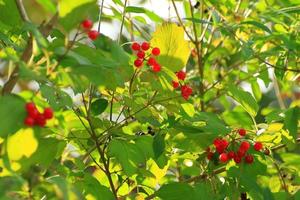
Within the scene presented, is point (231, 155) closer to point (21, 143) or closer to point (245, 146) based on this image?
point (245, 146)

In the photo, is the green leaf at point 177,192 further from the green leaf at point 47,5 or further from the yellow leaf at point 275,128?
the green leaf at point 47,5

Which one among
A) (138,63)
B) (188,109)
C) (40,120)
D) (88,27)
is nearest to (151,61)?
(138,63)

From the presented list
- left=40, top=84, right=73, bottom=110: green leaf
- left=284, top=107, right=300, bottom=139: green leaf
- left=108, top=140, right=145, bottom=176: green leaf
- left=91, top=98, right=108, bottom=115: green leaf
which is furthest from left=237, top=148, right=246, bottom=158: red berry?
left=40, top=84, right=73, bottom=110: green leaf

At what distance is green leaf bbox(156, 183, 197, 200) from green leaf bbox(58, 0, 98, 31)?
0.57 m

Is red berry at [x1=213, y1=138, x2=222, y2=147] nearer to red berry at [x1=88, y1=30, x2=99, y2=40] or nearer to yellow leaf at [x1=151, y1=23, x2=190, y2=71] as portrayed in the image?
yellow leaf at [x1=151, y1=23, x2=190, y2=71]

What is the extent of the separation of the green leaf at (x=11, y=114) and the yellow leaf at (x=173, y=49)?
45 centimetres

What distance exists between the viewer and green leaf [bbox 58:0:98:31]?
0.95 m

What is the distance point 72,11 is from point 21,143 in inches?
8.9

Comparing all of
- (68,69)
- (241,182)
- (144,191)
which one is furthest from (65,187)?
(144,191)

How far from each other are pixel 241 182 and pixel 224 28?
501 millimetres

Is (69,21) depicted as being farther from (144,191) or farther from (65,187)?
(144,191)

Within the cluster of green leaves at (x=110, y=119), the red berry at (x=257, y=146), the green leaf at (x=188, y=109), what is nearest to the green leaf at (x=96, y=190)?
the cluster of green leaves at (x=110, y=119)

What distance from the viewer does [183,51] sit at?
4.29 feet

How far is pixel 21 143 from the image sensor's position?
37.0 inches
